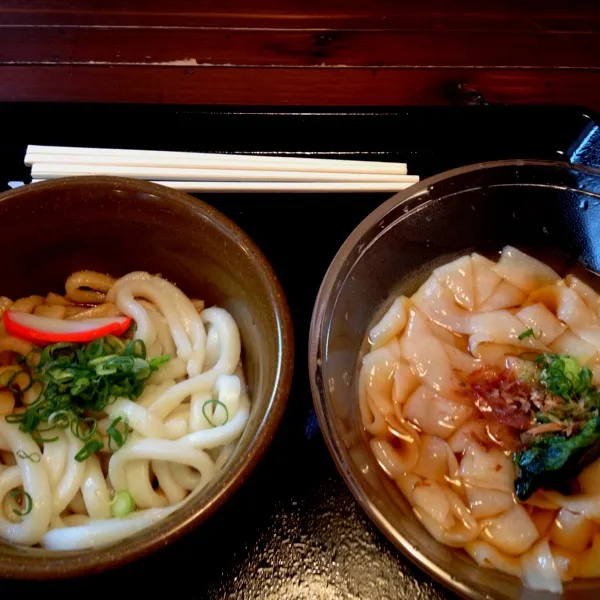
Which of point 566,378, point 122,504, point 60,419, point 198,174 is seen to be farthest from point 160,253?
point 566,378

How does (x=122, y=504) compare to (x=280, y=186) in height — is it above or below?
below

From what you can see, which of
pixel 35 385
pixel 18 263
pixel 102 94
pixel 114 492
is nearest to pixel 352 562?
pixel 114 492

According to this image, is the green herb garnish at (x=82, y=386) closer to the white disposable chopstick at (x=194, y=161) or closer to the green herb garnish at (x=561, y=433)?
the white disposable chopstick at (x=194, y=161)

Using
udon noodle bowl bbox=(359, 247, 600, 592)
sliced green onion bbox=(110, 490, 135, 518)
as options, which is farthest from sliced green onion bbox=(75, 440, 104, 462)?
udon noodle bowl bbox=(359, 247, 600, 592)

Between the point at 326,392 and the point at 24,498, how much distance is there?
0.73m

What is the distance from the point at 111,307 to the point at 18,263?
279 mm

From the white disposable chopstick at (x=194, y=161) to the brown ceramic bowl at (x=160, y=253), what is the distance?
0.91ft

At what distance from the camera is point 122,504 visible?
1410 millimetres

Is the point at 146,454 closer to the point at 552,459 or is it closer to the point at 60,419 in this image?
the point at 60,419

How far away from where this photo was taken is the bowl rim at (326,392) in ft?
4.41

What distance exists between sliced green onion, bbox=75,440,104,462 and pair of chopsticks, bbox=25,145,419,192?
801 millimetres

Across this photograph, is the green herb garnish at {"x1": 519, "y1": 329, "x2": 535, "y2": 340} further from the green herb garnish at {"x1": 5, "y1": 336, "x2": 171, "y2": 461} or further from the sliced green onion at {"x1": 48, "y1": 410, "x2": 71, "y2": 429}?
the sliced green onion at {"x1": 48, "y1": 410, "x2": 71, "y2": 429}

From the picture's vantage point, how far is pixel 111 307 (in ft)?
5.63

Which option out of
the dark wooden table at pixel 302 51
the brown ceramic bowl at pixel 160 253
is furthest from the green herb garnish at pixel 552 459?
the dark wooden table at pixel 302 51
